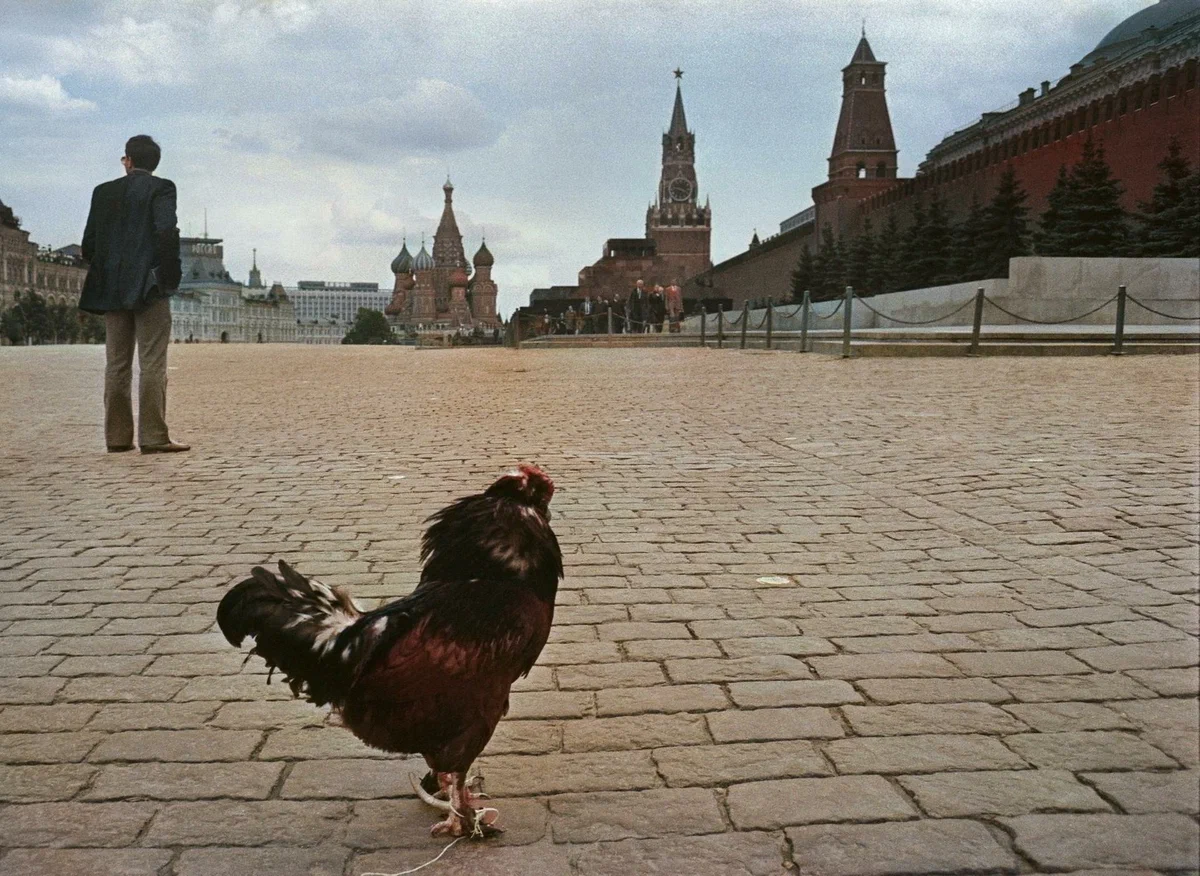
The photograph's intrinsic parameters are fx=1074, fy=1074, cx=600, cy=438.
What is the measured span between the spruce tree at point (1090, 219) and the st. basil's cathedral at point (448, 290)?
98860 mm

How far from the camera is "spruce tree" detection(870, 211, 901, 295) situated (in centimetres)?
3716

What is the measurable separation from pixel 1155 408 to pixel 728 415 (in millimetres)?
3833

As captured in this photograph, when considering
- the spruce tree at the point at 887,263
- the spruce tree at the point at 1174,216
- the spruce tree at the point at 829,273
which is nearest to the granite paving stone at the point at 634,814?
the spruce tree at the point at 1174,216

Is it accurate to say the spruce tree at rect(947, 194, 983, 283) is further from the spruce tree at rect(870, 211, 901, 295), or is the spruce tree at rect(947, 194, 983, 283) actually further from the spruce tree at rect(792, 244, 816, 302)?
the spruce tree at rect(792, 244, 816, 302)

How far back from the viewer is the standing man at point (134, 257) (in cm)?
683

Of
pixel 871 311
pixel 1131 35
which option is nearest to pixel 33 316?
pixel 871 311

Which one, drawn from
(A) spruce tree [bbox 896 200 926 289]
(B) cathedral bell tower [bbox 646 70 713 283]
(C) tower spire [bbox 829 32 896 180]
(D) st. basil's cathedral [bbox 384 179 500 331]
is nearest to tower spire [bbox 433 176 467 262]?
(D) st. basil's cathedral [bbox 384 179 500 331]

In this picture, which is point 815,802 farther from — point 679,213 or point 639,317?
point 679,213

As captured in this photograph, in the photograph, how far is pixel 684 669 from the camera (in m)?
3.04

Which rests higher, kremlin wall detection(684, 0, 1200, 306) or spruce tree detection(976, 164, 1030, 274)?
kremlin wall detection(684, 0, 1200, 306)

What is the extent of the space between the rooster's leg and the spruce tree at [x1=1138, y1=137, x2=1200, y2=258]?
27040 mm

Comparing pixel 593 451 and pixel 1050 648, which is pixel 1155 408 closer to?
pixel 593 451

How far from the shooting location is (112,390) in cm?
730

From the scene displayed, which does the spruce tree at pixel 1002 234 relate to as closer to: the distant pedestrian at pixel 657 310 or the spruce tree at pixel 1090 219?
the spruce tree at pixel 1090 219
